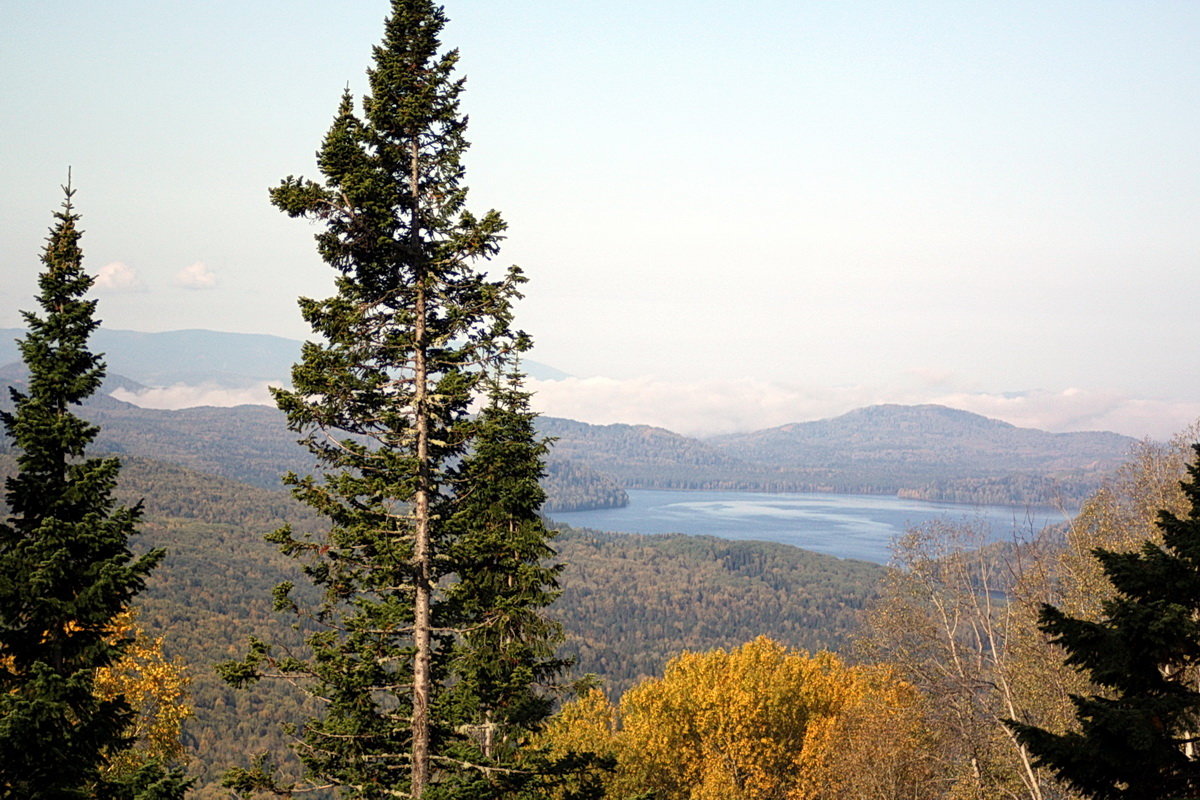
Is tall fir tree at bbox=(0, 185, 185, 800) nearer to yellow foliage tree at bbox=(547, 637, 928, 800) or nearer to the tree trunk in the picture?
the tree trunk

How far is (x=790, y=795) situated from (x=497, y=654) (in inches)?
931

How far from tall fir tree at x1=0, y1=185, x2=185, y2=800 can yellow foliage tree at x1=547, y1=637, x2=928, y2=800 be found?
67.5 feet

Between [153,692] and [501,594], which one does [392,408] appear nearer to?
[501,594]

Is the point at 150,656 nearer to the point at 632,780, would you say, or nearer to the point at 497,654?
the point at 497,654

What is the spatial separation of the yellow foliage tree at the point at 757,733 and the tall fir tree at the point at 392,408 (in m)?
18.8

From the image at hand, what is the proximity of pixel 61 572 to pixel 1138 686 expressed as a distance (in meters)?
13.9

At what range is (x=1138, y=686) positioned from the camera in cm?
934

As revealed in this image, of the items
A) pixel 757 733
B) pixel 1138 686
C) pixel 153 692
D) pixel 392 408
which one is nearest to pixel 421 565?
pixel 392 408

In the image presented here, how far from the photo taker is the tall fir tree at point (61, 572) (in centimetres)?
1119

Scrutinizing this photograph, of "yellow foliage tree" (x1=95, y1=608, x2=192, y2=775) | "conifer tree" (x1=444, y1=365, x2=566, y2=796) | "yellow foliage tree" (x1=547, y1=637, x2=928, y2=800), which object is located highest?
"conifer tree" (x1=444, y1=365, x2=566, y2=796)

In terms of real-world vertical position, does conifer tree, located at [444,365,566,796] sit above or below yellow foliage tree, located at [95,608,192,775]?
above

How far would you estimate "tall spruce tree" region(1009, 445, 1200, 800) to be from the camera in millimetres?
8883

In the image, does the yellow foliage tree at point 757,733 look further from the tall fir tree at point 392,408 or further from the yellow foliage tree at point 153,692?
the tall fir tree at point 392,408

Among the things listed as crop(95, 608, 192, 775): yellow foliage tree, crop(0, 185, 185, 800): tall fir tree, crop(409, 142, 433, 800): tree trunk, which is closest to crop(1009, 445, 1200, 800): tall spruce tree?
crop(409, 142, 433, 800): tree trunk
